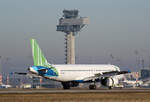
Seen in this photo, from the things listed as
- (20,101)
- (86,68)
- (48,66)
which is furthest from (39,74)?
(20,101)

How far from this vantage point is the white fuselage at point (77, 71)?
10069 centimetres

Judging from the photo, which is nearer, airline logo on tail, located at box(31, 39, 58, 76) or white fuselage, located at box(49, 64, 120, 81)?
airline logo on tail, located at box(31, 39, 58, 76)

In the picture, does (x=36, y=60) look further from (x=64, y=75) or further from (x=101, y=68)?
(x=101, y=68)

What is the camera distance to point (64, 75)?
101 metres

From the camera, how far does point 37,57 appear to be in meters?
99.8

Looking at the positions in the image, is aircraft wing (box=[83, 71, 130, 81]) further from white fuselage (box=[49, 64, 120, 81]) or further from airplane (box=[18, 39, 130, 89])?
white fuselage (box=[49, 64, 120, 81])

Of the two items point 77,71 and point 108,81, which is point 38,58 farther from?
point 108,81

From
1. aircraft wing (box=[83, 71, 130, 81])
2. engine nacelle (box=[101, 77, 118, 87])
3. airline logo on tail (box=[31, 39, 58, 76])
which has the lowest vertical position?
engine nacelle (box=[101, 77, 118, 87])

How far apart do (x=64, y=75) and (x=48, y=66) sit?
4.46 m

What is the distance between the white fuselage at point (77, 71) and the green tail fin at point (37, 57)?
270 cm

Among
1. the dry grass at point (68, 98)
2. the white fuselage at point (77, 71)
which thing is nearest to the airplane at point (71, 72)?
the white fuselage at point (77, 71)

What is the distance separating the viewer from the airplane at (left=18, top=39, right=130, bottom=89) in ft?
324

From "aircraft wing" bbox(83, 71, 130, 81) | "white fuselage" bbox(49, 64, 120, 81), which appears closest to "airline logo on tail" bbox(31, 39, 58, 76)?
"white fuselage" bbox(49, 64, 120, 81)

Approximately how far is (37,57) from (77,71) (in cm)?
960
